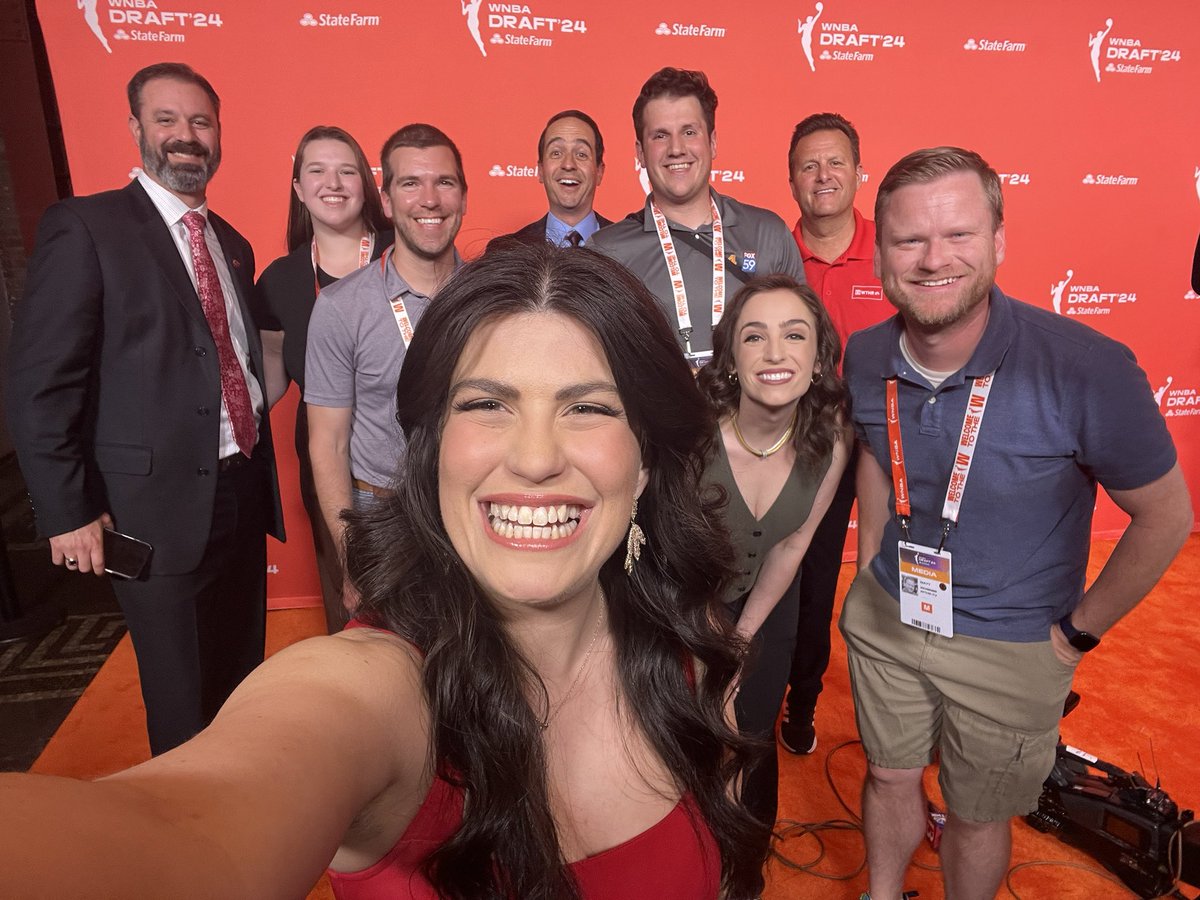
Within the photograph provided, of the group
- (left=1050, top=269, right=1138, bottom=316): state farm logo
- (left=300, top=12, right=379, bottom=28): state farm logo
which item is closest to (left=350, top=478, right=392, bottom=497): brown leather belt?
(left=300, top=12, right=379, bottom=28): state farm logo

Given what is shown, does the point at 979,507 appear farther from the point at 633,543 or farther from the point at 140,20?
the point at 140,20

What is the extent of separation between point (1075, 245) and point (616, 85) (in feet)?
9.75

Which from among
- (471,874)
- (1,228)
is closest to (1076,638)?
(471,874)

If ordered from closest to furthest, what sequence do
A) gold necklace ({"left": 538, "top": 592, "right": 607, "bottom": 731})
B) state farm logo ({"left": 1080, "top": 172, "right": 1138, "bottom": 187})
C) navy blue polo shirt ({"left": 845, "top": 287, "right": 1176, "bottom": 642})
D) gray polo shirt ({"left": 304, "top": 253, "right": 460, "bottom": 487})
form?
gold necklace ({"left": 538, "top": 592, "right": 607, "bottom": 731}), navy blue polo shirt ({"left": 845, "top": 287, "right": 1176, "bottom": 642}), gray polo shirt ({"left": 304, "top": 253, "right": 460, "bottom": 487}), state farm logo ({"left": 1080, "top": 172, "right": 1138, "bottom": 187})

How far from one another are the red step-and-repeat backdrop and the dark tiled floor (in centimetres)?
89

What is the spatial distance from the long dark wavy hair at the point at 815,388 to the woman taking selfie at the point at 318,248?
165 cm

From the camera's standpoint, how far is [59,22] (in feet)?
10.4

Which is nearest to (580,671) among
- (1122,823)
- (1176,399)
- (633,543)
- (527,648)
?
(527,648)

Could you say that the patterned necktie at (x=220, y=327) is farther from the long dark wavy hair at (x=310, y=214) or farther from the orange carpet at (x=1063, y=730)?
the orange carpet at (x=1063, y=730)

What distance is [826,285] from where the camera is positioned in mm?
3031

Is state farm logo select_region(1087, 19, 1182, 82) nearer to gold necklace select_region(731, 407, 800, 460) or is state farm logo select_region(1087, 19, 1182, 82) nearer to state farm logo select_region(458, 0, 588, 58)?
state farm logo select_region(458, 0, 588, 58)

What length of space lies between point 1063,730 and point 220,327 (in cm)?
366

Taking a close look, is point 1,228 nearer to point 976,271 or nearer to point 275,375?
point 275,375

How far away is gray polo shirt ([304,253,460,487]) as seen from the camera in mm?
2432
